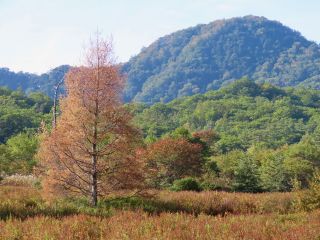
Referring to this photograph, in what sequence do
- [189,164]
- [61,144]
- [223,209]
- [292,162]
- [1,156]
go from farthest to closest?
[292,162] → [1,156] → [189,164] → [223,209] → [61,144]

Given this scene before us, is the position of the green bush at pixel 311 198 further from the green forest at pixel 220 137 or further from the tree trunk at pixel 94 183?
the tree trunk at pixel 94 183

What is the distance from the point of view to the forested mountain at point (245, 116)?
90.6 m

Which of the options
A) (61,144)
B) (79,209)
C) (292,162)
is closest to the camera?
(79,209)

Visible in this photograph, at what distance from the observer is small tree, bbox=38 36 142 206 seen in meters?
14.1

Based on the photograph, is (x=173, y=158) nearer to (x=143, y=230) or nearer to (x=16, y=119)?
(x=143, y=230)

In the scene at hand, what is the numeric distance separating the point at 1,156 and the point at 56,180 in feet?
72.9

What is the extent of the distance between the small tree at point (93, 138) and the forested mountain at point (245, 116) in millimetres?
55071

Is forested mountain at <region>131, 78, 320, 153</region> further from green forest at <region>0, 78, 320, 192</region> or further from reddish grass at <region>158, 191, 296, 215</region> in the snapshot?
reddish grass at <region>158, 191, 296, 215</region>

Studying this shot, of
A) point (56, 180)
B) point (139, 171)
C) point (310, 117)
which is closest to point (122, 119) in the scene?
point (139, 171)

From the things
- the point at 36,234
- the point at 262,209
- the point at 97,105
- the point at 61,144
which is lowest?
the point at 262,209

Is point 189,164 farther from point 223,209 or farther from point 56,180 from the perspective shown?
point 56,180

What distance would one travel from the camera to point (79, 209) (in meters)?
→ 13.1

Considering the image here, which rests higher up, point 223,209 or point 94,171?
point 94,171

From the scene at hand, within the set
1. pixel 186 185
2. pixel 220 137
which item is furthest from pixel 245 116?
pixel 186 185
